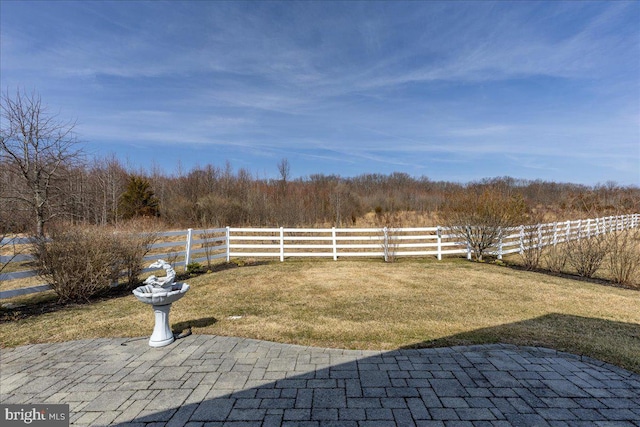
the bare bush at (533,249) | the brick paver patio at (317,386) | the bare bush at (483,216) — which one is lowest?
the brick paver patio at (317,386)

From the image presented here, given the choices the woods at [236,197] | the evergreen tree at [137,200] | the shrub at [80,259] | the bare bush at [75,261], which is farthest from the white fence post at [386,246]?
the evergreen tree at [137,200]

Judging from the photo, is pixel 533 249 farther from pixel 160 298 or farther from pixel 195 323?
pixel 160 298

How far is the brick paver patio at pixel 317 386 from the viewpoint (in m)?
2.43

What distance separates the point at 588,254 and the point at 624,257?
29.7 inches

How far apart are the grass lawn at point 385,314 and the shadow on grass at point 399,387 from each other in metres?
0.29

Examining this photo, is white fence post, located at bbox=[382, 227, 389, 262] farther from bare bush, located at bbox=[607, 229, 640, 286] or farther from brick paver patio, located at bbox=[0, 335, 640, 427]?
brick paver patio, located at bbox=[0, 335, 640, 427]

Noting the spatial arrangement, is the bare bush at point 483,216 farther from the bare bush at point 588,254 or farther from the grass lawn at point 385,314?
the grass lawn at point 385,314

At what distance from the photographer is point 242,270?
371 inches

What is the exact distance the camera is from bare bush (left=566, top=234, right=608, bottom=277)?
8.30m

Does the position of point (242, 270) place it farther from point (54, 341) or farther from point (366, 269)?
point (54, 341)

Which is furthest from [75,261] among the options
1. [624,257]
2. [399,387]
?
[624,257]

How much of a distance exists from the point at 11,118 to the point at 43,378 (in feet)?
32.4

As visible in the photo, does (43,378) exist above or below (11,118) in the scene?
below

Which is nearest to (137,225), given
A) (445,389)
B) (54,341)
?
(54,341)
